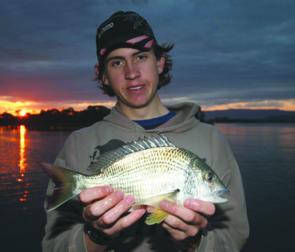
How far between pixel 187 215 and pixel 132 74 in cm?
186

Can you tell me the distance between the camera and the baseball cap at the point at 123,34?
3.78 meters

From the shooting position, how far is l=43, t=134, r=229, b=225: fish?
2816mm

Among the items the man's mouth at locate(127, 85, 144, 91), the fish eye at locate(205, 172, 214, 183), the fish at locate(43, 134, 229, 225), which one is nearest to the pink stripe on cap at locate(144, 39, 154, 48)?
the man's mouth at locate(127, 85, 144, 91)

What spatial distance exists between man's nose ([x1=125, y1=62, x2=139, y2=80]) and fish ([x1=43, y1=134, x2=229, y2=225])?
100 centimetres

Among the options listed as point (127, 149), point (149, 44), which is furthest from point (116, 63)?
point (127, 149)

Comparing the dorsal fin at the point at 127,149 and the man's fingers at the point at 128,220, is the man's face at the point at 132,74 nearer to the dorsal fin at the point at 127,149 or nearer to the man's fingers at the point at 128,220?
the dorsal fin at the point at 127,149

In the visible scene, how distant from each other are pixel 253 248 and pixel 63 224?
15335 millimetres

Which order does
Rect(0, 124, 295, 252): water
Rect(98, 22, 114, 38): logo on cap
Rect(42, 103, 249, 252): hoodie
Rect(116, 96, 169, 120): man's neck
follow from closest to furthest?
Rect(42, 103, 249, 252): hoodie, Rect(98, 22, 114, 38): logo on cap, Rect(116, 96, 169, 120): man's neck, Rect(0, 124, 295, 252): water

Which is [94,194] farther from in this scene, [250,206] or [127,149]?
[250,206]

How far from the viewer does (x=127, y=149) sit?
3.02 metres

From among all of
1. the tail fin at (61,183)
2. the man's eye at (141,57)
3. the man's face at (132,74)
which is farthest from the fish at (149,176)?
the man's eye at (141,57)

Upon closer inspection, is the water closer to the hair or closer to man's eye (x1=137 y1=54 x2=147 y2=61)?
the hair

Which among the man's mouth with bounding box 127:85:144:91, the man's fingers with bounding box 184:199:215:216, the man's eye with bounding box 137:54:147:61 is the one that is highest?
the man's eye with bounding box 137:54:147:61

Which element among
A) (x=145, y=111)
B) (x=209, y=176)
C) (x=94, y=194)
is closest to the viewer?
(x=94, y=194)
